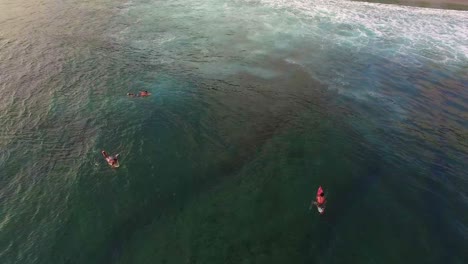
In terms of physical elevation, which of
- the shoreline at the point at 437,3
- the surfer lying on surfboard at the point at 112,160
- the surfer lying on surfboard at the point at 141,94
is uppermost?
the shoreline at the point at 437,3

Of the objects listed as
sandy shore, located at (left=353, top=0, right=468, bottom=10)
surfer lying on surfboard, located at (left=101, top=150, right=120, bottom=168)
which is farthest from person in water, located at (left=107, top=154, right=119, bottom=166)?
sandy shore, located at (left=353, top=0, right=468, bottom=10)

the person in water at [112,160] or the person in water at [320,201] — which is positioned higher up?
the person in water at [112,160]

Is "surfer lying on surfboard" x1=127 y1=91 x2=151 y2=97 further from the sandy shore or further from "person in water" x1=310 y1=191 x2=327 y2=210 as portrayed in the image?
the sandy shore

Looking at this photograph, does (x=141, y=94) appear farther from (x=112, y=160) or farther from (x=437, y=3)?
(x=437, y=3)

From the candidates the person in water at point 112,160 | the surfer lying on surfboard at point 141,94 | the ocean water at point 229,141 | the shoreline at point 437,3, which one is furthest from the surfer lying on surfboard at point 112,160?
the shoreline at point 437,3

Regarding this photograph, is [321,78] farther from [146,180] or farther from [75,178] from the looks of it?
[75,178]

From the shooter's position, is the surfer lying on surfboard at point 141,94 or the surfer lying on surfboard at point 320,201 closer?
the surfer lying on surfboard at point 320,201

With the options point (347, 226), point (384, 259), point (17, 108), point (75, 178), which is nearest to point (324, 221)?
point (347, 226)

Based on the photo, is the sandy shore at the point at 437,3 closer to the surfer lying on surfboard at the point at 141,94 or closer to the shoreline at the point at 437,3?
the shoreline at the point at 437,3

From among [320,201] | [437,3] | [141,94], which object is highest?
[437,3]

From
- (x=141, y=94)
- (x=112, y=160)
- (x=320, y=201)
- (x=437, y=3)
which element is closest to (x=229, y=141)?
(x=320, y=201)
